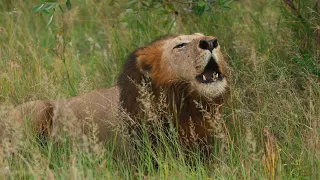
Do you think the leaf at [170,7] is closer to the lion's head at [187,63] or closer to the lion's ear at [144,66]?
the lion's head at [187,63]

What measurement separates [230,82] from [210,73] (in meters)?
0.35

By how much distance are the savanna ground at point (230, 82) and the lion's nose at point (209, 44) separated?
1.50 ft

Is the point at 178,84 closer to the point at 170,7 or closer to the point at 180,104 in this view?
the point at 180,104

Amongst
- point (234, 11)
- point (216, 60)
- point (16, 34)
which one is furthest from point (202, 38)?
point (16, 34)

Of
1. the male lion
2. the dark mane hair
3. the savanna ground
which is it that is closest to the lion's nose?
the male lion

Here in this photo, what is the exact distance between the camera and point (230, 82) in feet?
15.5

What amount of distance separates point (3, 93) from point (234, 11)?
8.19 ft

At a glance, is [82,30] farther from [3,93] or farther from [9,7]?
[3,93]

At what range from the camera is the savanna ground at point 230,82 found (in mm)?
4012

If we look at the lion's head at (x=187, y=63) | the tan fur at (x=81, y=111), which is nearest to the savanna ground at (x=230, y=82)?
the tan fur at (x=81, y=111)

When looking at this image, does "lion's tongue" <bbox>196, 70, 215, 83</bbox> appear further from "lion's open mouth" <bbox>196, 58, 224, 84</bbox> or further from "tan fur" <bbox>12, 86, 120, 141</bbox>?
"tan fur" <bbox>12, 86, 120, 141</bbox>

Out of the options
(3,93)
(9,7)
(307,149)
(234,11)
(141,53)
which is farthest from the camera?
(9,7)

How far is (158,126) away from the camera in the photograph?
14.4 feet

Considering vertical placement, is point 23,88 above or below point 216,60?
below
